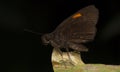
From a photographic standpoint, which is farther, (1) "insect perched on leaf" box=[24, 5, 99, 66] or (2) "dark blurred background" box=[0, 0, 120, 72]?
(2) "dark blurred background" box=[0, 0, 120, 72]

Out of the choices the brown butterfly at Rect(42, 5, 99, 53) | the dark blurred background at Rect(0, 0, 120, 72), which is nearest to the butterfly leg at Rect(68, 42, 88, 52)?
the brown butterfly at Rect(42, 5, 99, 53)

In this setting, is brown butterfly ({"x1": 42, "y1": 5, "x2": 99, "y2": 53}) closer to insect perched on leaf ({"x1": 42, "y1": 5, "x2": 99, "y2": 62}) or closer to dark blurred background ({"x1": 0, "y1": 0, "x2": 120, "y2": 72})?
insect perched on leaf ({"x1": 42, "y1": 5, "x2": 99, "y2": 62})

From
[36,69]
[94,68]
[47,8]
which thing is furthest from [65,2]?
[94,68]

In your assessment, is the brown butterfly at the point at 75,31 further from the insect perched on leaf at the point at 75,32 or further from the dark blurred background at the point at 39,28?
the dark blurred background at the point at 39,28

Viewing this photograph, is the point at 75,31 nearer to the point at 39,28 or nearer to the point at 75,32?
the point at 75,32

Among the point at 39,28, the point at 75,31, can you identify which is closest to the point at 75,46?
the point at 75,31
